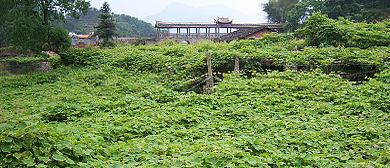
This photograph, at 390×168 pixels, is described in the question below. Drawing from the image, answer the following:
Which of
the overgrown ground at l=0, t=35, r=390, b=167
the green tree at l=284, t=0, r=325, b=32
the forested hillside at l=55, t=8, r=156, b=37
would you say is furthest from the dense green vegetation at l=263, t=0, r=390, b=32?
the forested hillside at l=55, t=8, r=156, b=37

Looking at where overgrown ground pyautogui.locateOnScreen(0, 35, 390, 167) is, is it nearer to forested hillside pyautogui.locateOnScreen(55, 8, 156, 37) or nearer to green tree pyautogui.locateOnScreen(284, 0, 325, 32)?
green tree pyautogui.locateOnScreen(284, 0, 325, 32)

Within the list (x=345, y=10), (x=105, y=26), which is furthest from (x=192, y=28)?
(x=345, y=10)

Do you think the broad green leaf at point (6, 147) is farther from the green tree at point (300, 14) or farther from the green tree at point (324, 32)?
the green tree at point (300, 14)

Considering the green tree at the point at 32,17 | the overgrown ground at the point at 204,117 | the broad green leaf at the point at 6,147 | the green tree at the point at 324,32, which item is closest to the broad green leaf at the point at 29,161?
the overgrown ground at the point at 204,117

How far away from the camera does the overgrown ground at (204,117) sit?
282 centimetres

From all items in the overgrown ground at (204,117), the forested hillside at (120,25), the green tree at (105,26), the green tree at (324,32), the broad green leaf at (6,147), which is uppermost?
the forested hillside at (120,25)

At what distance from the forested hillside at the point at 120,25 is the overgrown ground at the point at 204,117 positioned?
134 feet

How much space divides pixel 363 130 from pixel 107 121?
438 centimetres

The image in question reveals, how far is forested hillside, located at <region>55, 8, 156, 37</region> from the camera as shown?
4704cm

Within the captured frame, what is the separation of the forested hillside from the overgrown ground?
4089 centimetres

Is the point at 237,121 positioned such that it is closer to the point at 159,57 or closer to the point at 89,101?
the point at 89,101

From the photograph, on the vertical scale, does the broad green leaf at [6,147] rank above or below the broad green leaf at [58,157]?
above

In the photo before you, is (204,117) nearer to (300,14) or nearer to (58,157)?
(58,157)

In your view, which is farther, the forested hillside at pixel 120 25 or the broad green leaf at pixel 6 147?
the forested hillside at pixel 120 25
